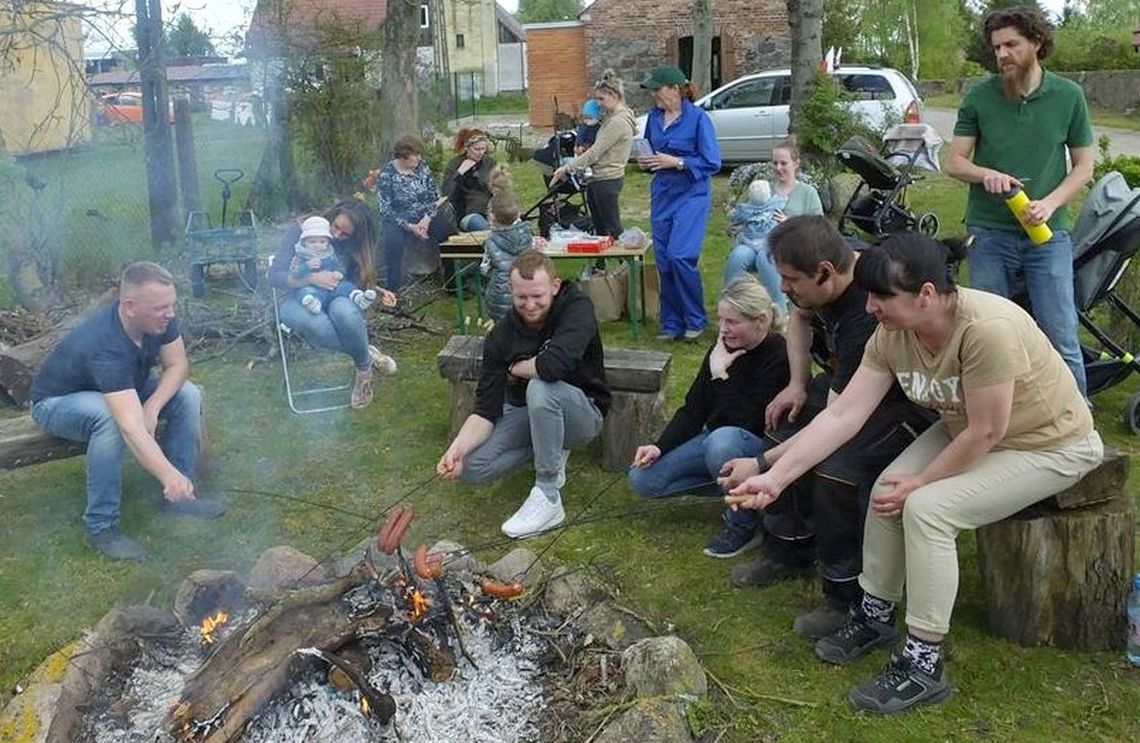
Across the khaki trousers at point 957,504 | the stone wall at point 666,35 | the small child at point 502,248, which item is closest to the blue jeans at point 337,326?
the small child at point 502,248

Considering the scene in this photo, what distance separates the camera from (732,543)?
12.4 ft

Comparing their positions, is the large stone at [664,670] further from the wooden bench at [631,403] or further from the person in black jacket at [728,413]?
the wooden bench at [631,403]

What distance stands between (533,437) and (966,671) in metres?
1.81

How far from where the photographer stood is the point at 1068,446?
2793mm

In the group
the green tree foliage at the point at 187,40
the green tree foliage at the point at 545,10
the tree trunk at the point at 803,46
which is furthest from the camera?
the green tree foliage at the point at 545,10

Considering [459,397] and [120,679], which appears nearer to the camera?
[120,679]

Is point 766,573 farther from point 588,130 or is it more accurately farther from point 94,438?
point 588,130

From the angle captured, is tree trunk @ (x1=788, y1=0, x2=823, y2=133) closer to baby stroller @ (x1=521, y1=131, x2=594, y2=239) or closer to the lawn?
baby stroller @ (x1=521, y1=131, x2=594, y2=239)

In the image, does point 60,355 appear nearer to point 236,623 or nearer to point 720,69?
point 236,623

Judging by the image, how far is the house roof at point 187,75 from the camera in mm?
8438

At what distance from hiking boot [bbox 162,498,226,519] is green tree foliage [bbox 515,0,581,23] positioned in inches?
2471

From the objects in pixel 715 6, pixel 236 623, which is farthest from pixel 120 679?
pixel 715 6

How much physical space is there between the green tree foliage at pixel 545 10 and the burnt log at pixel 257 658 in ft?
210

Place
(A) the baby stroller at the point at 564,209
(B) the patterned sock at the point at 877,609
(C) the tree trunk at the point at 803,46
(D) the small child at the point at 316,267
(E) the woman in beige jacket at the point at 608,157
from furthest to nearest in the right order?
(C) the tree trunk at the point at 803,46 → (A) the baby stroller at the point at 564,209 → (E) the woman in beige jacket at the point at 608,157 → (D) the small child at the point at 316,267 → (B) the patterned sock at the point at 877,609
